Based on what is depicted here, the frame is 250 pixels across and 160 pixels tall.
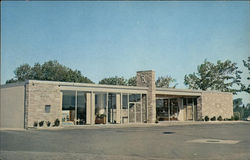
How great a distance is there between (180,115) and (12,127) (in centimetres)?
1738

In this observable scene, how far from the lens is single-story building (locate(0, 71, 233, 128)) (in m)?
20.7

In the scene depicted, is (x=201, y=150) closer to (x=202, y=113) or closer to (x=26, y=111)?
(x=26, y=111)

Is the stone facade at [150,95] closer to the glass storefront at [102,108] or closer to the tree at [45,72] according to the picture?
the glass storefront at [102,108]

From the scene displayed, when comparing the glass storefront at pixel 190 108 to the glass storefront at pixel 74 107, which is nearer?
the glass storefront at pixel 74 107

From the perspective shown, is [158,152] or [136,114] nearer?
[158,152]

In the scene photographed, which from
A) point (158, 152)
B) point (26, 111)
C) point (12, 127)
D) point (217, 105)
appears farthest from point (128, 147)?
point (217, 105)

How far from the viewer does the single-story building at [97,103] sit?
2073 cm

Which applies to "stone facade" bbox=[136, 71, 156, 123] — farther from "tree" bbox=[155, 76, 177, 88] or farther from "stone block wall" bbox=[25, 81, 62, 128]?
"tree" bbox=[155, 76, 177, 88]

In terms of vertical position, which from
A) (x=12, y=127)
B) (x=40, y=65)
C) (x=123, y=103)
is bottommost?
(x=12, y=127)

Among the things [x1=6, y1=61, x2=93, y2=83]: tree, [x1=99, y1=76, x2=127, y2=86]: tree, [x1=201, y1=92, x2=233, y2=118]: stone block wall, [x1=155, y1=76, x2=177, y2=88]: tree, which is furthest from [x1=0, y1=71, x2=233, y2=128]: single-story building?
[x1=99, y1=76, x2=127, y2=86]: tree

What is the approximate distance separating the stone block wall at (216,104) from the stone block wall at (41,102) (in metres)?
16.4

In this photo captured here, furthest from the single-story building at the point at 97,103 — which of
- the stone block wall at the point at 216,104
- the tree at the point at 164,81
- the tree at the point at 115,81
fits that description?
the tree at the point at 115,81

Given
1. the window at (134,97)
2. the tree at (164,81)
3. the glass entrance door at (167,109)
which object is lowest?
the glass entrance door at (167,109)

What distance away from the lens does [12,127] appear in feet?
71.9
